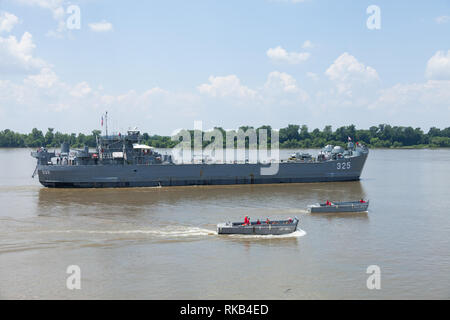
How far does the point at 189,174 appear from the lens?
7019cm

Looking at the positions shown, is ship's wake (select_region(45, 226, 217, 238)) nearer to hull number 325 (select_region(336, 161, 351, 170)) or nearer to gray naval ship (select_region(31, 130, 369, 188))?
gray naval ship (select_region(31, 130, 369, 188))

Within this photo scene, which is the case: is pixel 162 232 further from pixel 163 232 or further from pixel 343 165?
pixel 343 165

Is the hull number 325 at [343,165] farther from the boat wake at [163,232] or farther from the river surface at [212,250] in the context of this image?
the boat wake at [163,232]

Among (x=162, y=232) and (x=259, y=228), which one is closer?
(x=259, y=228)

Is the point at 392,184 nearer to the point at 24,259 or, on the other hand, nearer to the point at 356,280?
the point at 356,280

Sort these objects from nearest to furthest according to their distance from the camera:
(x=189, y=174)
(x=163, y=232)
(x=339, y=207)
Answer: (x=163, y=232), (x=339, y=207), (x=189, y=174)

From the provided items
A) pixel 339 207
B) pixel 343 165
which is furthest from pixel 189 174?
pixel 339 207

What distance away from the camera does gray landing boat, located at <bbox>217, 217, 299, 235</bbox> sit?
35.2 metres

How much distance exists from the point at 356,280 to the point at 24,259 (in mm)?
21983

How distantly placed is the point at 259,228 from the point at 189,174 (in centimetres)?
3604

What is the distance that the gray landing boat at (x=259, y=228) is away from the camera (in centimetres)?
3525

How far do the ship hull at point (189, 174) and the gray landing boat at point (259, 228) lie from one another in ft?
114

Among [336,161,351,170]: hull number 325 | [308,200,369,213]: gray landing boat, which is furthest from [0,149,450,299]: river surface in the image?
[336,161,351,170]: hull number 325
